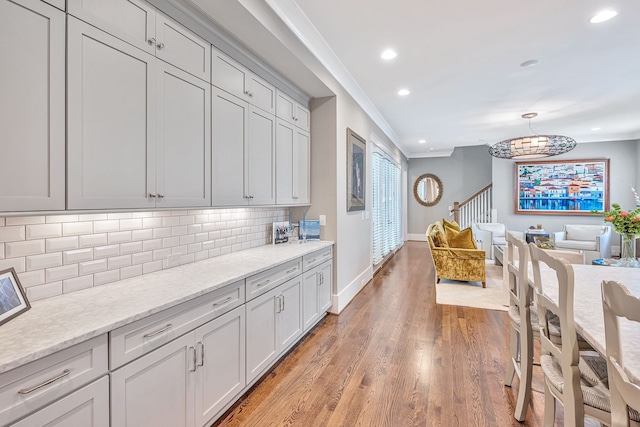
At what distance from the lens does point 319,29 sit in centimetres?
267

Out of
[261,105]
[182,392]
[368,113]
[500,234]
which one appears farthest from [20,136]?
[500,234]

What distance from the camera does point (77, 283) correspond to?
5.16 ft

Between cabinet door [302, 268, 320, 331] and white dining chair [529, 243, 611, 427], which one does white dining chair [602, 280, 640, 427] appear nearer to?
white dining chair [529, 243, 611, 427]

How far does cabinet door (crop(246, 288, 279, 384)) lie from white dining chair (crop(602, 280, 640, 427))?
5.81 feet

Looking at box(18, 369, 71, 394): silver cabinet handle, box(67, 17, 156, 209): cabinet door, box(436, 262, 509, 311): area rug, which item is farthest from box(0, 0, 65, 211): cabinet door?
box(436, 262, 509, 311): area rug

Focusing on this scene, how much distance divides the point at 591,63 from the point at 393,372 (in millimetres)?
3844

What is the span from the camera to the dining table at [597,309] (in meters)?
1.01

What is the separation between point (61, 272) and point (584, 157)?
9.73 meters

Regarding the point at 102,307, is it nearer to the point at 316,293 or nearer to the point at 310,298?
the point at 310,298

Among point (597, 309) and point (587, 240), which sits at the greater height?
point (597, 309)

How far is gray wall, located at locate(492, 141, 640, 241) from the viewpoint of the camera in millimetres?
6934

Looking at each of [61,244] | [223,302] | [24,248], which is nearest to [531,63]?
[223,302]

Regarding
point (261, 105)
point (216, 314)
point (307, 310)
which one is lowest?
point (307, 310)

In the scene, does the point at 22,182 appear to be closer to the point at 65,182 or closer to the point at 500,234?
the point at 65,182
